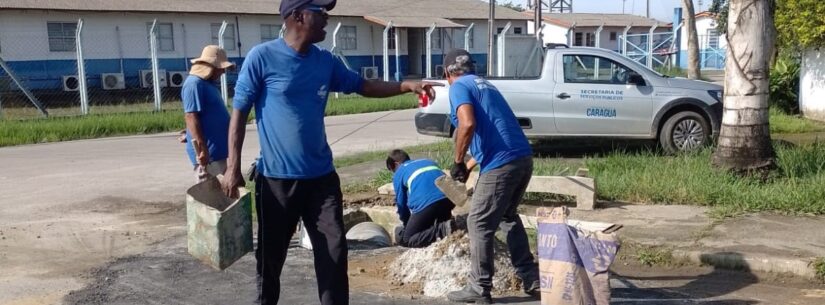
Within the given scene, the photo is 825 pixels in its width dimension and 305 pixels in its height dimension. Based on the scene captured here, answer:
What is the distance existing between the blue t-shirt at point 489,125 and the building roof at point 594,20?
143 ft

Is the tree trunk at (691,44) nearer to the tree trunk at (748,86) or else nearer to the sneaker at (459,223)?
the tree trunk at (748,86)

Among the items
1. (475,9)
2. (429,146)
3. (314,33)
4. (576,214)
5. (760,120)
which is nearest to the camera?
(314,33)

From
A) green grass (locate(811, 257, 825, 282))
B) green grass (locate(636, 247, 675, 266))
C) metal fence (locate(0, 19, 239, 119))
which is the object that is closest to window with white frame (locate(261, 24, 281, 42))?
metal fence (locate(0, 19, 239, 119))

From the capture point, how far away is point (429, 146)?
1288 cm

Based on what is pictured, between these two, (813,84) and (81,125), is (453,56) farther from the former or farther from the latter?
(81,125)

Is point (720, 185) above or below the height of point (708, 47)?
below

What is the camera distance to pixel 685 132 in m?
11.4

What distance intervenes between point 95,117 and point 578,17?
40.8 meters

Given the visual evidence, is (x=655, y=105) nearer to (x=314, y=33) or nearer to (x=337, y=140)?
(x=337, y=140)

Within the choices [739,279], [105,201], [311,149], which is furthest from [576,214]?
[105,201]

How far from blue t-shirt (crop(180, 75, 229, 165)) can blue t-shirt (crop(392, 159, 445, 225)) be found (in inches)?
63.0

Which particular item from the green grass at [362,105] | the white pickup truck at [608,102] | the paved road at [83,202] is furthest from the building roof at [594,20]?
the white pickup truck at [608,102]

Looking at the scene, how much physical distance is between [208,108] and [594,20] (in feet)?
156

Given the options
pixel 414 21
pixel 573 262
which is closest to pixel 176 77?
pixel 414 21
